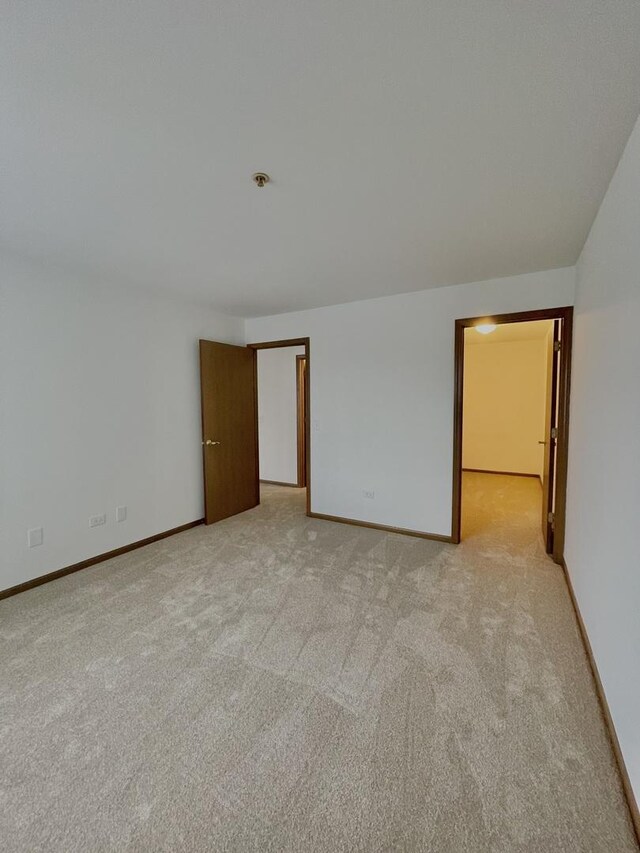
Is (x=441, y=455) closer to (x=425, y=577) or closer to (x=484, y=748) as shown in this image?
(x=425, y=577)

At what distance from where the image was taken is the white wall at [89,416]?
2.54 meters

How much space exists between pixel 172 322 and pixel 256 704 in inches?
129

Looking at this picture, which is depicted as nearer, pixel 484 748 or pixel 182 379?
pixel 484 748

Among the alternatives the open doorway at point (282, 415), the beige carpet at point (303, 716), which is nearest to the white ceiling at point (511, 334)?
the open doorway at point (282, 415)

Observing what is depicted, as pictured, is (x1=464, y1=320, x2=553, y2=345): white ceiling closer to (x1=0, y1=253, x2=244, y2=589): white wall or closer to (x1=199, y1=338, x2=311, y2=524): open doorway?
(x1=199, y1=338, x2=311, y2=524): open doorway

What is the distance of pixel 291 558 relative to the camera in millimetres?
3082

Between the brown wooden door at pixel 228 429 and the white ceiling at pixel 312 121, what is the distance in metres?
1.72

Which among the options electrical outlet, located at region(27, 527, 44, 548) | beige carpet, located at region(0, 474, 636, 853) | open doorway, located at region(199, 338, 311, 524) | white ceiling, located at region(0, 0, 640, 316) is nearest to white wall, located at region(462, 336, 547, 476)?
open doorway, located at region(199, 338, 311, 524)

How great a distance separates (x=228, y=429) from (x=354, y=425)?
1.47 m

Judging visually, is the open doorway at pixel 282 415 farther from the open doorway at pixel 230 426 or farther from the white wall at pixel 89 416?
the white wall at pixel 89 416

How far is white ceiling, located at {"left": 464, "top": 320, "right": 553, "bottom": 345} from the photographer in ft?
16.6

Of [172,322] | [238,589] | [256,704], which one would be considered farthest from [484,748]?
[172,322]

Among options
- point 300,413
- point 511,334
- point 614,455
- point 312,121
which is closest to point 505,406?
point 511,334

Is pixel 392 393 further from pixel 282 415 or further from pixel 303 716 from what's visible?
pixel 303 716
